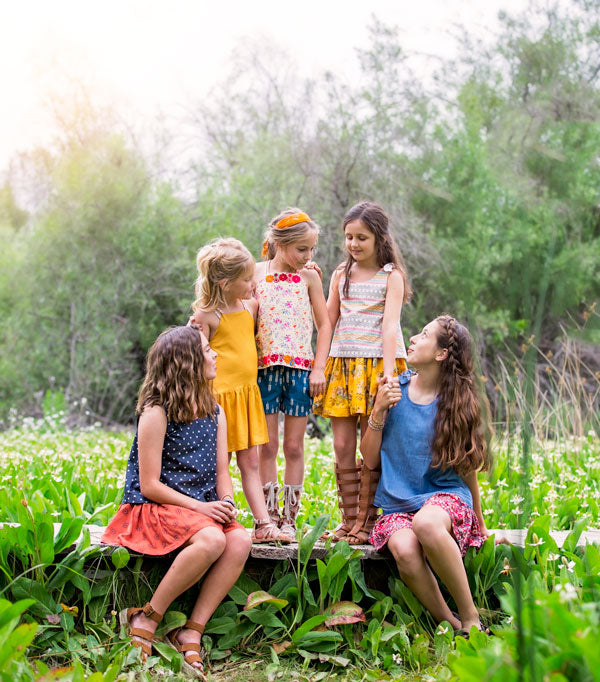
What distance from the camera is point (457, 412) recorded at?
10.2 ft

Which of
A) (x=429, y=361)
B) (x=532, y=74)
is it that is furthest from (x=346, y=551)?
(x=532, y=74)

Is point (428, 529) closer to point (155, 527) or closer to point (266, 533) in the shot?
point (266, 533)

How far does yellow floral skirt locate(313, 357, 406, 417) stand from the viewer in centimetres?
335

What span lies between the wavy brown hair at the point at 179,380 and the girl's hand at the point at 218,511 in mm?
331

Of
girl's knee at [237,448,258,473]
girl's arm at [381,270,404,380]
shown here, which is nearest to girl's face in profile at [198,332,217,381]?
girl's knee at [237,448,258,473]

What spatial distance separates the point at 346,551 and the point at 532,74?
4.89m

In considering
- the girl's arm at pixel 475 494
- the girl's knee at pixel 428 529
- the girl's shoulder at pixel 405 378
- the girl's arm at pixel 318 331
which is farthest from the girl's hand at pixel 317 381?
the girl's knee at pixel 428 529

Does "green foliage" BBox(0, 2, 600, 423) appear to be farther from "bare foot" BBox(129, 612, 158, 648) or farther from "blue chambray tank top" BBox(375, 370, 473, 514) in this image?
"bare foot" BBox(129, 612, 158, 648)

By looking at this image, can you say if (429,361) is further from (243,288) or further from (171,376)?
(171,376)

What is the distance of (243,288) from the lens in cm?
334

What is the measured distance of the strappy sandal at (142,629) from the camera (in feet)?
8.65

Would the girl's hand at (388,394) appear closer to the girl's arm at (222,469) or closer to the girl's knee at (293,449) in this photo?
the girl's knee at (293,449)

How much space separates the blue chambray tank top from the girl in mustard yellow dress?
1.69 feet

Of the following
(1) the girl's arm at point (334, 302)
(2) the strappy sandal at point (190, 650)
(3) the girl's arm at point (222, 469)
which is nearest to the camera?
(2) the strappy sandal at point (190, 650)
